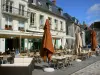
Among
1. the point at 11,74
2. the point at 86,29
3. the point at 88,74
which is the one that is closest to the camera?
the point at 11,74

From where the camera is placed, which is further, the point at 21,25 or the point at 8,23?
the point at 21,25

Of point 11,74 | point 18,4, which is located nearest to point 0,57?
point 11,74

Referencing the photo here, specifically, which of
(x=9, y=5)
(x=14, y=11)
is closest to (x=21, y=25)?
(x=14, y=11)

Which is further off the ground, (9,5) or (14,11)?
(9,5)

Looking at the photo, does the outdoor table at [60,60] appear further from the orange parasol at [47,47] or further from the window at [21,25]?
the window at [21,25]

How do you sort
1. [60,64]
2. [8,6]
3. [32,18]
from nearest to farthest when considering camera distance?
[60,64]
[8,6]
[32,18]

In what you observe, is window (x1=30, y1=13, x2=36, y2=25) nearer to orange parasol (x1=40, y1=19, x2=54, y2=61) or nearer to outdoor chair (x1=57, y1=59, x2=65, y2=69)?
outdoor chair (x1=57, y1=59, x2=65, y2=69)

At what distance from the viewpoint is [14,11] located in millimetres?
25109

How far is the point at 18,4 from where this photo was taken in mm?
26125

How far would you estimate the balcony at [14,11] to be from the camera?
23.4 m

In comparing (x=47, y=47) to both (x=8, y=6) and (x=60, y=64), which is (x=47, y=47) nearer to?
(x=60, y=64)

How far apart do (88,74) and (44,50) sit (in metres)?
2.70

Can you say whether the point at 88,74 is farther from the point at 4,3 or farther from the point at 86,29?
the point at 86,29

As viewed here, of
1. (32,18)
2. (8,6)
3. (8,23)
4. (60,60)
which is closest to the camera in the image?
(60,60)
